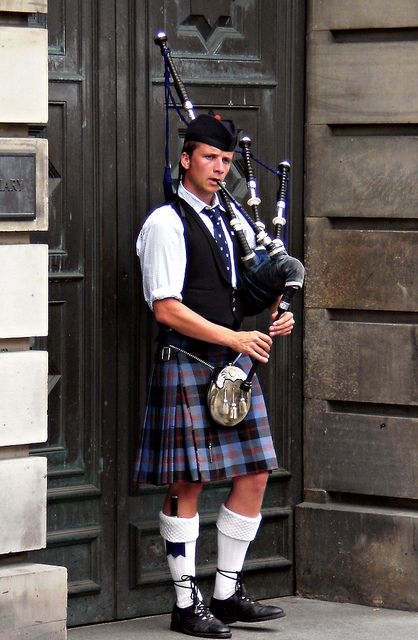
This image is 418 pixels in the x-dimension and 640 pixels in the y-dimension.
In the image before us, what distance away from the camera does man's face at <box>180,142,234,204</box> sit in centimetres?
594

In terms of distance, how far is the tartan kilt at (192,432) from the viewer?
19.6 ft

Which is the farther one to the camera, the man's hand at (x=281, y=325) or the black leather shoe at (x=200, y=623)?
the black leather shoe at (x=200, y=623)

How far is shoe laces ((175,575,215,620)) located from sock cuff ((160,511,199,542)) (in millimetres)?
158

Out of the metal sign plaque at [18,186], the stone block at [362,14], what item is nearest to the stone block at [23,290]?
the metal sign plaque at [18,186]

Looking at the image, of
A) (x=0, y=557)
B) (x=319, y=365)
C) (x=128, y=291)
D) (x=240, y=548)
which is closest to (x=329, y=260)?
(x=319, y=365)

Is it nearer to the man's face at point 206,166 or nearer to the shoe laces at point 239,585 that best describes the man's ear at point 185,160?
the man's face at point 206,166

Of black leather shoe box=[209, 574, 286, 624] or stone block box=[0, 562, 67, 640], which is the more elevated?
stone block box=[0, 562, 67, 640]

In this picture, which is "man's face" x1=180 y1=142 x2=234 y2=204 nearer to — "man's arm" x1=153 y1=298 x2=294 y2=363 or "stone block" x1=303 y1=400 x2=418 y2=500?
"man's arm" x1=153 y1=298 x2=294 y2=363

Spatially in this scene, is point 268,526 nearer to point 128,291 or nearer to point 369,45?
point 128,291

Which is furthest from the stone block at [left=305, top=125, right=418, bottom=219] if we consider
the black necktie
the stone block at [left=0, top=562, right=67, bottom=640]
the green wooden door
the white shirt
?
the stone block at [left=0, top=562, right=67, bottom=640]

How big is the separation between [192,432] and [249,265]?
27.1 inches

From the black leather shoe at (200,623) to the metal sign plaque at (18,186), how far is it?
171cm

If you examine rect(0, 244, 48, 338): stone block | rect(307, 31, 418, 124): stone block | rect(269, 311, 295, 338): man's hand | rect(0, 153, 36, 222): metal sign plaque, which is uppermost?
rect(307, 31, 418, 124): stone block

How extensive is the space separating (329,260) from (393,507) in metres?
1.10
